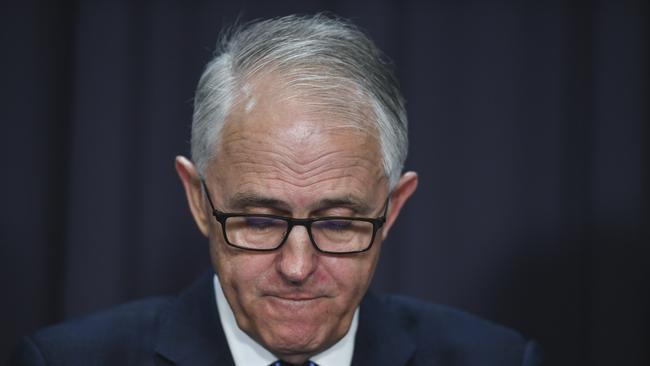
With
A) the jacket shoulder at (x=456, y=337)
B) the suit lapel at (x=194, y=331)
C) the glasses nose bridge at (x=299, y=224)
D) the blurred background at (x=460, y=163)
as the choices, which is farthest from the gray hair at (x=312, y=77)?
the blurred background at (x=460, y=163)

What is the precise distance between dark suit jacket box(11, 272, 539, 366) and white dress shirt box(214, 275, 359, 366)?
1 centimetres

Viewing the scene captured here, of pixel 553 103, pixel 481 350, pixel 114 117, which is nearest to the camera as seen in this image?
pixel 481 350

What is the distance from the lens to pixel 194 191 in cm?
176

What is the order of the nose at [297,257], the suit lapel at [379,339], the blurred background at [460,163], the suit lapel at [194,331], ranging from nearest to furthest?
the nose at [297,257] → the suit lapel at [194,331] → the suit lapel at [379,339] → the blurred background at [460,163]

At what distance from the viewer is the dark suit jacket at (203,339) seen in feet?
5.80

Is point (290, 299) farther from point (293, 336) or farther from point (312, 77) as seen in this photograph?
point (312, 77)

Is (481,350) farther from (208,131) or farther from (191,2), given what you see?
(191,2)

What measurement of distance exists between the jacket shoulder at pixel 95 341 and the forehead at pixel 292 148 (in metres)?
0.48

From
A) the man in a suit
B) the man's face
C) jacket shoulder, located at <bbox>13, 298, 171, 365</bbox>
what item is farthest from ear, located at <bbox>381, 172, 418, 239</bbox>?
jacket shoulder, located at <bbox>13, 298, 171, 365</bbox>

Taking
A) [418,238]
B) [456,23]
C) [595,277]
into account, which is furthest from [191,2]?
[595,277]

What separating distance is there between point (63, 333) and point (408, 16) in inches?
54.6

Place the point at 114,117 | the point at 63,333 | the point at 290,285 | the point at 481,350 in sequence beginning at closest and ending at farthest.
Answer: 1. the point at 290,285
2. the point at 63,333
3. the point at 481,350
4. the point at 114,117

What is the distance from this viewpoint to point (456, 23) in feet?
8.08

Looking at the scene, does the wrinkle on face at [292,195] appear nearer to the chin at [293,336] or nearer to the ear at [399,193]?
the chin at [293,336]
